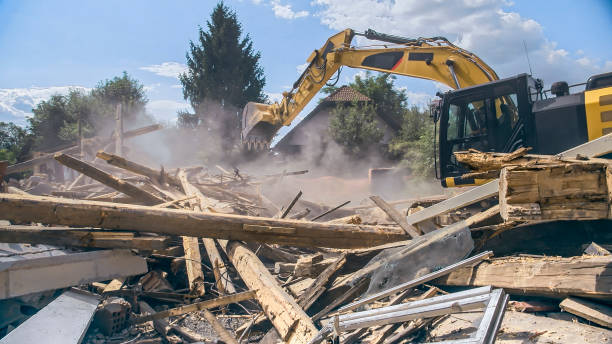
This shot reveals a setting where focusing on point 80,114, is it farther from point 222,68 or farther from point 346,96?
point 346,96

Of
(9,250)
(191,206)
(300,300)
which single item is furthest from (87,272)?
(191,206)

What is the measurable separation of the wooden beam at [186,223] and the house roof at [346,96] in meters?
20.5

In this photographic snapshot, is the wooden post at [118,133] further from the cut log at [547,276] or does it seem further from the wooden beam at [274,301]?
the cut log at [547,276]

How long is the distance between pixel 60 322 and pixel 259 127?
23.8 ft

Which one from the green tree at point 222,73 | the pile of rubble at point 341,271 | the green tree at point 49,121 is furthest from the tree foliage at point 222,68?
the pile of rubble at point 341,271

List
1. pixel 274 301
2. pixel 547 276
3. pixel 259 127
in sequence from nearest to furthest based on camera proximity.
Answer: pixel 547 276 < pixel 274 301 < pixel 259 127

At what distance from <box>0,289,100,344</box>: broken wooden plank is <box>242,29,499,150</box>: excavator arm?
6640 mm

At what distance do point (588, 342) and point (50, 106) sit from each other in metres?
43.3

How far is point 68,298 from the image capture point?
346 centimetres

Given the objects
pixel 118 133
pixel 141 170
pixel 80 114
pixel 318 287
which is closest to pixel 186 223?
pixel 318 287

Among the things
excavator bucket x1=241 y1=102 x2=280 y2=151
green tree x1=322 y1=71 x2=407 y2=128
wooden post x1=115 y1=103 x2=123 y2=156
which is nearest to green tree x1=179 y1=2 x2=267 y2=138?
green tree x1=322 y1=71 x2=407 y2=128

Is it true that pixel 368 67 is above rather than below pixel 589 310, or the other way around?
above

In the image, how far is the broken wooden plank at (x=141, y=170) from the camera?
8.19 meters

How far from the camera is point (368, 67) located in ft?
28.3
